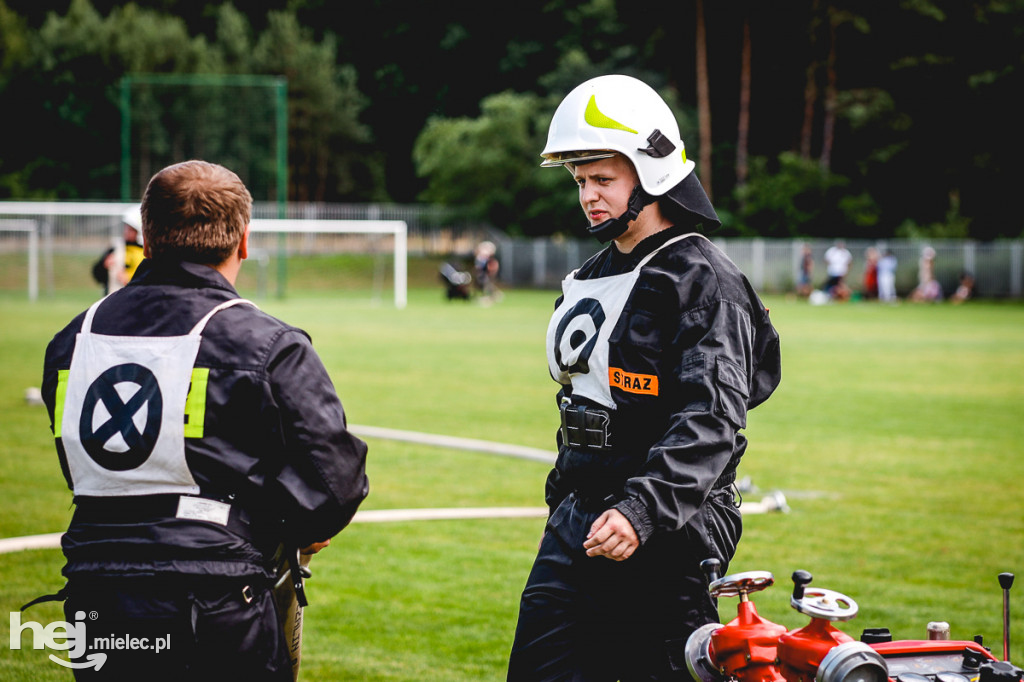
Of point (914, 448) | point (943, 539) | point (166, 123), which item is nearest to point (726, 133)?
point (166, 123)

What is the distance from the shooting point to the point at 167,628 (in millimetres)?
2855

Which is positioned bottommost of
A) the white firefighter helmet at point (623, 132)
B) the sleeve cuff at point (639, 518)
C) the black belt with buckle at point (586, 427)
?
the sleeve cuff at point (639, 518)

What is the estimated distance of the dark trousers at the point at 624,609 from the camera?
3.42 m

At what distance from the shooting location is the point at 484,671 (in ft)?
17.5

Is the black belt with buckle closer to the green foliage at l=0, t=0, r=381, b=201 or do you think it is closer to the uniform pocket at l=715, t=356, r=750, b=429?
the uniform pocket at l=715, t=356, r=750, b=429

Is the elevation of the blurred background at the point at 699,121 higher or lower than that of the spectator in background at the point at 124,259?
higher

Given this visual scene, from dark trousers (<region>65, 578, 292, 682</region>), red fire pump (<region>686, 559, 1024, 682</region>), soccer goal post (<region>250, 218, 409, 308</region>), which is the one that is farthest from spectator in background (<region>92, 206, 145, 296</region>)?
soccer goal post (<region>250, 218, 409, 308</region>)

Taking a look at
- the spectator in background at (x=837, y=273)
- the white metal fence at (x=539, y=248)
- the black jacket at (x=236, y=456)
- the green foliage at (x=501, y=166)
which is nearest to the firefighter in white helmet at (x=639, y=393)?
the black jacket at (x=236, y=456)

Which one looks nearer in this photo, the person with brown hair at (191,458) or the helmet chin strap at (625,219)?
the person with brown hair at (191,458)

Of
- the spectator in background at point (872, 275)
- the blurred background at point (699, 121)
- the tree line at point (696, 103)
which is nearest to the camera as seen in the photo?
the spectator in background at point (872, 275)

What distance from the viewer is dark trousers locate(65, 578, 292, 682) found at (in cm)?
286

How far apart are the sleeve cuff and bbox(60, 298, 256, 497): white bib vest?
3.51ft

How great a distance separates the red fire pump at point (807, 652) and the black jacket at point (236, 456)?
0.97 metres

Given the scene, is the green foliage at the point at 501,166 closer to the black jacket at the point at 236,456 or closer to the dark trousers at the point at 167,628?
the black jacket at the point at 236,456
